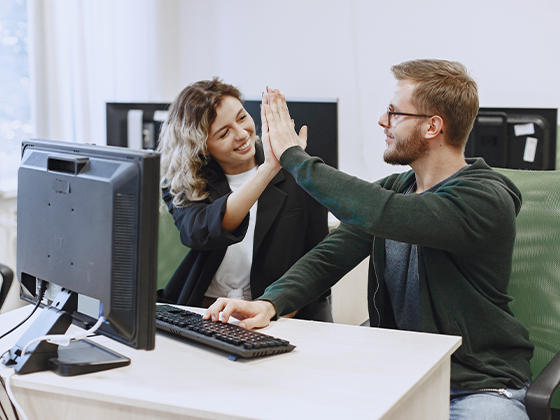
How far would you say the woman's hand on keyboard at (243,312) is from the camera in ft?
4.13

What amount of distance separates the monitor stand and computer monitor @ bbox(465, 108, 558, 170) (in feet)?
5.77

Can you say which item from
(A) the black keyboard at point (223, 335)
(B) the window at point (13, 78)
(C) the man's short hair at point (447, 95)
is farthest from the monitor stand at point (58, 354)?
(B) the window at point (13, 78)

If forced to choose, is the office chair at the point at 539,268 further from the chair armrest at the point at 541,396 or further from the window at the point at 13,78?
the window at the point at 13,78

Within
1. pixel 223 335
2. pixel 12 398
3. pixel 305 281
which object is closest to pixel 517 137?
pixel 305 281

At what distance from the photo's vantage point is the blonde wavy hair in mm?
1822

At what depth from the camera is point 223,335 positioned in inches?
44.6

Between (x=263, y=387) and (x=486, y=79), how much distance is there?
3062 mm

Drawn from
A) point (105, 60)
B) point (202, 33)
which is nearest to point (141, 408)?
point (105, 60)

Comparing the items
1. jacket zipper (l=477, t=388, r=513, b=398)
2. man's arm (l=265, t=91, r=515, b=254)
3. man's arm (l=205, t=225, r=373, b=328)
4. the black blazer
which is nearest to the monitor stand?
man's arm (l=205, t=225, r=373, b=328)

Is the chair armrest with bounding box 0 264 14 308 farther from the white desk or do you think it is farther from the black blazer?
the white desk

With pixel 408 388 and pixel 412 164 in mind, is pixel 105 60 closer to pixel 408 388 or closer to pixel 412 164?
pixel 412 164

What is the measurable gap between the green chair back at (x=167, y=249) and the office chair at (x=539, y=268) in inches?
44.6

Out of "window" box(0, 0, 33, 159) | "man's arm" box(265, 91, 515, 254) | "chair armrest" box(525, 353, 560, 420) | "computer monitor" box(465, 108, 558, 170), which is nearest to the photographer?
"chair armrest" box(525, 353, 560, 420)

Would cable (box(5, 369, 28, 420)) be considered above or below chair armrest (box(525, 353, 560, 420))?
above
